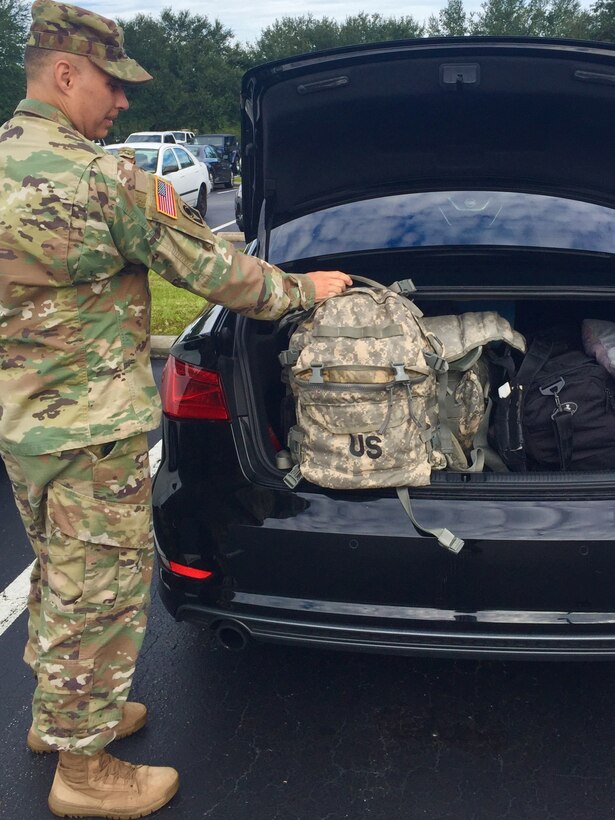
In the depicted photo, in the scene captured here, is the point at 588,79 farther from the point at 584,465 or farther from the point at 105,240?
the point at 105,240

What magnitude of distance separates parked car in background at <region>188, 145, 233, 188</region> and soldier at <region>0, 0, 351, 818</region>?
24.1 meters

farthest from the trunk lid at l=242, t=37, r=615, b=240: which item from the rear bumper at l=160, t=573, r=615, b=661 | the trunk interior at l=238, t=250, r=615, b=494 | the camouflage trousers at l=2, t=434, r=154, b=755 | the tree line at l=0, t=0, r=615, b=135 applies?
the tree line at l=0, t=0, r=615, b=135

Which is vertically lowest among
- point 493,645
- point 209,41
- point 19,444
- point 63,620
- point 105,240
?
point 493,645

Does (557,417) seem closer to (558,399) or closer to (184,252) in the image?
(558,399)

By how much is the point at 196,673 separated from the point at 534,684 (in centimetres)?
112

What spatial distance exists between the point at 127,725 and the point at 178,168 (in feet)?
49.0

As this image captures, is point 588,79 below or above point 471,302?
above

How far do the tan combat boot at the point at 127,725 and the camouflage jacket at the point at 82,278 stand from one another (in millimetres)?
938

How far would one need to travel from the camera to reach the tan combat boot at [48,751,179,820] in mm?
2221

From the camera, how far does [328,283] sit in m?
2.27

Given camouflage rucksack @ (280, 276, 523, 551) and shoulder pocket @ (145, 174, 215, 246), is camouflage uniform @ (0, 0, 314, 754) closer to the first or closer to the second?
shoulder pocket @ (145, 174, 215, 246)

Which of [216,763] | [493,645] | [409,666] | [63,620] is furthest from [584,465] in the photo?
[63,620]

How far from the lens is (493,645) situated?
217 cm

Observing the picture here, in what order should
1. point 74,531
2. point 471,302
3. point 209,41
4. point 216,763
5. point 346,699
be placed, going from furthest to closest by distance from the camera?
1. point 209,41
2. point 471,302
3. point 346,699
4. point 216,763
5. point 74,531
